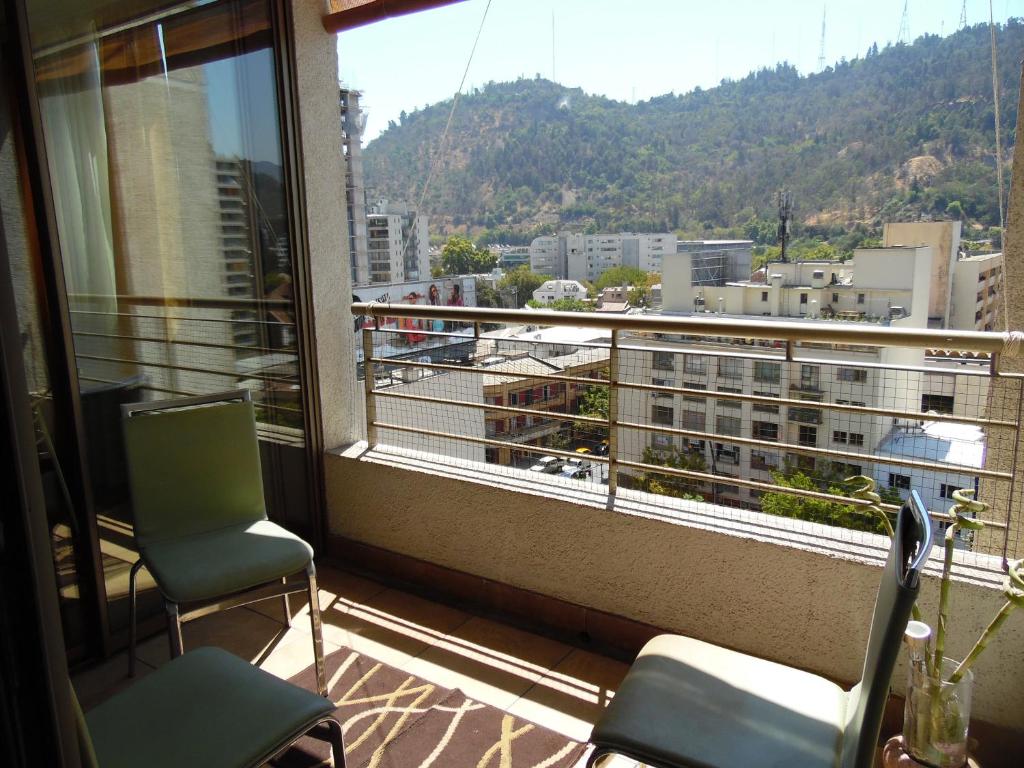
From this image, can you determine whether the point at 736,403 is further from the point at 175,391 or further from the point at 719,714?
the point at 175,391

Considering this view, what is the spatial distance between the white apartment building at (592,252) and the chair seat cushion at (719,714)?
1926 millimetres

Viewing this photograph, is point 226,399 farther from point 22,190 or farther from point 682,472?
point 682,472

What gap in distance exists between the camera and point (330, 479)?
308 centimetres

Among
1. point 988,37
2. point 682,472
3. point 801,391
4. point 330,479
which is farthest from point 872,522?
point 330,479

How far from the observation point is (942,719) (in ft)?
5.08

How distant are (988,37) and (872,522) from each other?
143 centimetres

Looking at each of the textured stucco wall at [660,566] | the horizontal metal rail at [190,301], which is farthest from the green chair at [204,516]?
the textured stucco wall at [660,566]

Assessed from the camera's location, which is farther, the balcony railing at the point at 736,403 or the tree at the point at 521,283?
the tree at the point at 521,283

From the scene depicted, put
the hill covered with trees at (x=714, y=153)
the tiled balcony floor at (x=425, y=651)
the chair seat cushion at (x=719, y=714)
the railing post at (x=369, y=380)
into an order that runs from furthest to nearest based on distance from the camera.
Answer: the railing post at (x=369, y=380) → the hill covered with trees at (x=714, y=153) → the tiled balcony floor at (x=425, y=651) → the chair seat cushion at (x=719, y=714)

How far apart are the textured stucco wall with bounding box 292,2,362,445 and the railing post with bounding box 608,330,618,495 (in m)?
1.25

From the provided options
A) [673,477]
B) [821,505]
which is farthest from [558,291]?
[821,505]

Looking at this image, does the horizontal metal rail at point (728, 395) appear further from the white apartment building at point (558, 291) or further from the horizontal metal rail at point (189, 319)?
the horizontal metal rail at point (189, 319)

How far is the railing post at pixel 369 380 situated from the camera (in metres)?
3.00

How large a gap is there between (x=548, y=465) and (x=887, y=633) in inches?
66.4
